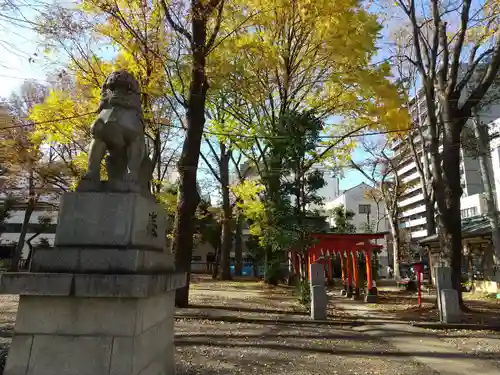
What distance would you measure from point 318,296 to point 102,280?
27.3 ft

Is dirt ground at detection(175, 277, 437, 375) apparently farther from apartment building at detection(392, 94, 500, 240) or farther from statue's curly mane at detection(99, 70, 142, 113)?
apartment building at detection(392, 94, 500, 240)

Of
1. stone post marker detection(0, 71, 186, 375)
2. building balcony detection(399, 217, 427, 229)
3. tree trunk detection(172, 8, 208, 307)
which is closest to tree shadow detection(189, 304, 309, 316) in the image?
tree trunk detection(172, 8, 208, 307)

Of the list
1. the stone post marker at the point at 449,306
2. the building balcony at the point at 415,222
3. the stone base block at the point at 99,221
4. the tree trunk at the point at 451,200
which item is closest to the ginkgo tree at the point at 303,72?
the tree trunk at the point at 451,200

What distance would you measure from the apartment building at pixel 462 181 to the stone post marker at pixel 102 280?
1595 centimetres

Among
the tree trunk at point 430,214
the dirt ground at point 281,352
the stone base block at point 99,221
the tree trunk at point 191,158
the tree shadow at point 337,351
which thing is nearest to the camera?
the stone base block at point 99,221

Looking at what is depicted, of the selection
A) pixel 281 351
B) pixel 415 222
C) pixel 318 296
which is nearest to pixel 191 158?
pixel 318 296

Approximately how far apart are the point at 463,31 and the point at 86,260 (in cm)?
1277

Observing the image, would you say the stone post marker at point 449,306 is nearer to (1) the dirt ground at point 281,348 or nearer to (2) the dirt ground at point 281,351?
(1) the dirt ground at point 281,348

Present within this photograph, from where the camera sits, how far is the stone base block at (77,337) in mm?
3305

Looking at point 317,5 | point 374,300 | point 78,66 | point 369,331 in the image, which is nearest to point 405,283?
point 374,300

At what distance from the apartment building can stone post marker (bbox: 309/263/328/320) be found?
388 inches

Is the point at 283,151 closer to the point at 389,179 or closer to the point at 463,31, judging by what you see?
the point at 463,31

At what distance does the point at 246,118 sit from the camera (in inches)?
720

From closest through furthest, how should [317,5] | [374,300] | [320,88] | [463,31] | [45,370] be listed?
[45,370], [463,31], [317,5], [374,300], [320,88]
